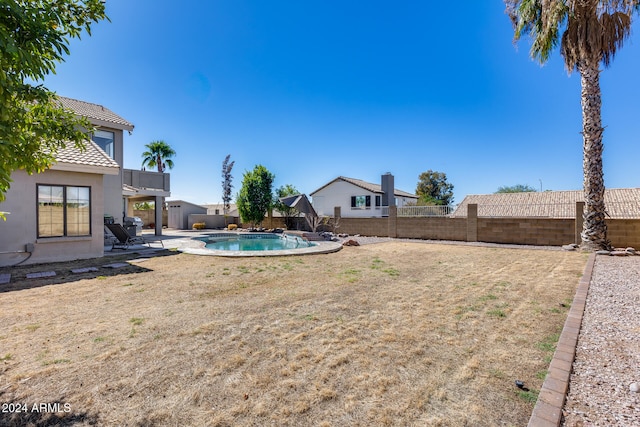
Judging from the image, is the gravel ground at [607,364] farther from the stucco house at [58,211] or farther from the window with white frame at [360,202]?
the window with white frame at [360,202]

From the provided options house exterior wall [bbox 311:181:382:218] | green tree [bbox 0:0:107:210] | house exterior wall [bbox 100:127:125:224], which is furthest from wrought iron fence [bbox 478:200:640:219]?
house exterior wall [bbox 100:127:125:224]

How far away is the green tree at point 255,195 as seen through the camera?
27.0 m

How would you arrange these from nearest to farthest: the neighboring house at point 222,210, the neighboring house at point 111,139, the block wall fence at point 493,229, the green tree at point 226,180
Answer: the block wall fence at point 493,229
the neighboring house at point 111,139
the green tree at point 226,180
the neighboring house at point 222,210

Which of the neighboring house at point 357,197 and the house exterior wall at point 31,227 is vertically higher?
the neighboring house at point 357,197

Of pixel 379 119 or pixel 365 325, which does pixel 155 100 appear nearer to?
pixel 379 119

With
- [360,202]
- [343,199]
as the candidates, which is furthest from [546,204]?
[343,199]

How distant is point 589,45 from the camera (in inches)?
491

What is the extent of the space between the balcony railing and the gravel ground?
22.7m

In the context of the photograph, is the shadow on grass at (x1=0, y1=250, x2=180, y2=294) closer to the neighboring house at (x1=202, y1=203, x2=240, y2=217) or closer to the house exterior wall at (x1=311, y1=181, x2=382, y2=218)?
the house exterior wall at (x1=311, y1=181, x2=382, y2=218)

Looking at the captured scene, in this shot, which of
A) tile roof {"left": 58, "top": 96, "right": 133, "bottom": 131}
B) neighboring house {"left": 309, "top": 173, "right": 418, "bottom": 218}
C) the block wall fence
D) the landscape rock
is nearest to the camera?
the landscape rock

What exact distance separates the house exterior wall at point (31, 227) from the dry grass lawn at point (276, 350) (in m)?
3.43

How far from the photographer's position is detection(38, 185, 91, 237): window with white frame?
991 cm

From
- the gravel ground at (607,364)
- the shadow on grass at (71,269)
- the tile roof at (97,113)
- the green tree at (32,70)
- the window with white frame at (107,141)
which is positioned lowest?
the gravel ground at (607,364)

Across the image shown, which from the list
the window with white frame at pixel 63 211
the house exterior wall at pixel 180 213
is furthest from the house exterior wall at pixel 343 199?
the window with white frame at pixel 63 211
